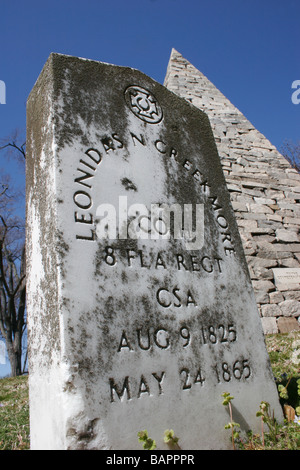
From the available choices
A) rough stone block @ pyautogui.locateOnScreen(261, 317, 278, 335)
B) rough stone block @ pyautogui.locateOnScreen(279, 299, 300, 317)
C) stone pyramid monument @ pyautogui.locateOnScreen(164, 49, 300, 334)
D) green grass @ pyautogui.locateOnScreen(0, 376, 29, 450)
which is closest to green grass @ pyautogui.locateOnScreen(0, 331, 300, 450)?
green grass @ pyautogui.locateOnScreen(0, 376, 29, 450)

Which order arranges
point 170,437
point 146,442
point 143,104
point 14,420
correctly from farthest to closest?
point 14,420 → point 143,104 → point 170,437 → point 146,442

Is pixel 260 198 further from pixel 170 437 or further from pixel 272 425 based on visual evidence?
pixel 170 437

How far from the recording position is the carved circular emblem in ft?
7.77

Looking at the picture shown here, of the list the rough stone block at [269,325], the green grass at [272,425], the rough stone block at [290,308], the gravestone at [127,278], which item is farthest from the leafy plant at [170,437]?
the rough stone block at [290,308]

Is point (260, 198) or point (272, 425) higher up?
point (260, 198)

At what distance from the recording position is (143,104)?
2.44 meters

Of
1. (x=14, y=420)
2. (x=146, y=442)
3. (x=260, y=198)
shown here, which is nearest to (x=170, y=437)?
(x=146, y=442)

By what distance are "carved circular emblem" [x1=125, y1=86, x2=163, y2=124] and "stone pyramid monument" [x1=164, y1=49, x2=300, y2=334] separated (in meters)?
5.09

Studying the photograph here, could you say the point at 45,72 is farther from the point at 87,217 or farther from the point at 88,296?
the point at 88,296

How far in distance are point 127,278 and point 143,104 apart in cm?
127

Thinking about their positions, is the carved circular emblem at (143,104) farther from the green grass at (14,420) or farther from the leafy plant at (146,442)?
the green grass at (14,420)
